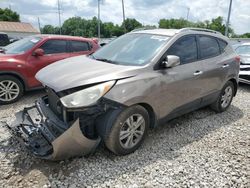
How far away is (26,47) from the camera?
20.0ft

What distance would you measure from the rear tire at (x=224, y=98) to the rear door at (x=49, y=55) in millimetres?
3972

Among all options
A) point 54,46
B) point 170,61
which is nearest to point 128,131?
point 170,61

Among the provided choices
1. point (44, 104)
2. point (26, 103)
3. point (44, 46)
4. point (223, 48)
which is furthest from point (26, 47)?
point (223, 48)

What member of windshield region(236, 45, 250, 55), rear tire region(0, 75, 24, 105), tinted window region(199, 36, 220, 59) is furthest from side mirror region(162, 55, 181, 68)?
windshield region(236, 45, 250, 55)

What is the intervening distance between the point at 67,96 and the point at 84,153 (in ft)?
2.63

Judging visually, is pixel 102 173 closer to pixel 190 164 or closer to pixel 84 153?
pixel 84 153

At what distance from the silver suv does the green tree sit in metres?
61.4

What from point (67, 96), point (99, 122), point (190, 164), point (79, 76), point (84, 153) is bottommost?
point (190, 164)

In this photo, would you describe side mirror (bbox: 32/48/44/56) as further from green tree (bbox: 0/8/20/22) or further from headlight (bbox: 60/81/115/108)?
green tree (bbox: 0/8/20/22)

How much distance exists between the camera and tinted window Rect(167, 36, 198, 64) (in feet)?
12.7

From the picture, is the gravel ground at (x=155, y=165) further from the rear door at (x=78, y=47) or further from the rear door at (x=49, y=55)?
the rear door at (x=78, y=47)

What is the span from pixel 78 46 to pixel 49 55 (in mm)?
974

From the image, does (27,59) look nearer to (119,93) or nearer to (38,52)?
(38,52)

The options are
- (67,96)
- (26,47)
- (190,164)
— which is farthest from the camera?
(26,47)
